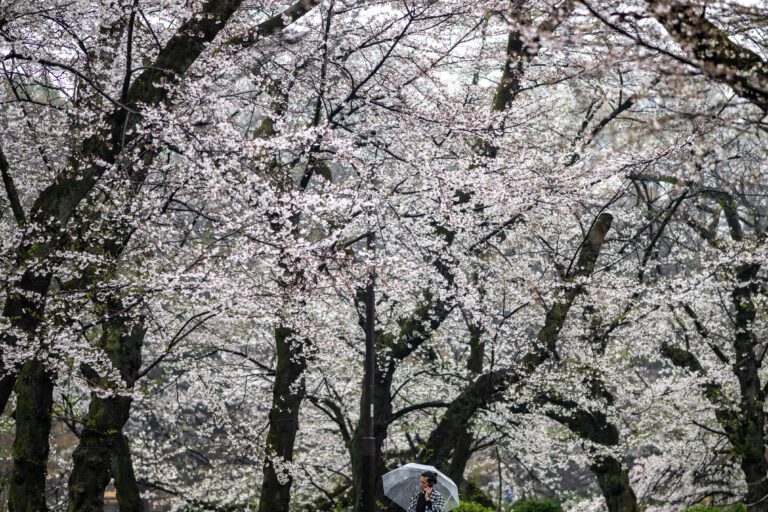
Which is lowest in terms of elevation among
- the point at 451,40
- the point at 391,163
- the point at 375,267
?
the point at 375,267

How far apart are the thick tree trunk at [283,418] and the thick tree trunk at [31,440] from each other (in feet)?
11.3

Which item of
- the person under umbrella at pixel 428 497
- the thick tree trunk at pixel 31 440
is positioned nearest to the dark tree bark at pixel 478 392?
the person under umbrella at pixel 428 497

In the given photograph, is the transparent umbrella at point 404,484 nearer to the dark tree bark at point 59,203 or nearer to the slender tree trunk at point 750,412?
the dark tree bark at point 59,203

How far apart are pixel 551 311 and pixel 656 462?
6.10 meters

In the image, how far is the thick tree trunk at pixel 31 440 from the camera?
779 centimetres

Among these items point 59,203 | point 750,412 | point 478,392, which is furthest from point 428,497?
point 750,412

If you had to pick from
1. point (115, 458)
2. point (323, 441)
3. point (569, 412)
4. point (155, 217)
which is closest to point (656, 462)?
point (569, 412)

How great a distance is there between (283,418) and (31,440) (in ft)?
12.9

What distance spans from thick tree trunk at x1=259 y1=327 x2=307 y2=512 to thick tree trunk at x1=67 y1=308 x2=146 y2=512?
2.26 meters

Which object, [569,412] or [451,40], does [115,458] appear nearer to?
[569,412]

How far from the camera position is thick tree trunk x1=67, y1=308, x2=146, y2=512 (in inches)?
349

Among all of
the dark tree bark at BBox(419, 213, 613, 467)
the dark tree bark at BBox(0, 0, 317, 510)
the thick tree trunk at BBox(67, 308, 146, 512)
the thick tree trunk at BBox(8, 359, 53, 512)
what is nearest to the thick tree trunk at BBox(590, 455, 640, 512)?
the dark tree bark at BBox(419, 213, 613, 467)

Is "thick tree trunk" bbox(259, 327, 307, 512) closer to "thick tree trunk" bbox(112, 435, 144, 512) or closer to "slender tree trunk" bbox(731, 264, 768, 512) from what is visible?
"thick tree trunk" bbox(112, 435, 144, 512)

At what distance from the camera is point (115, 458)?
1096cm
